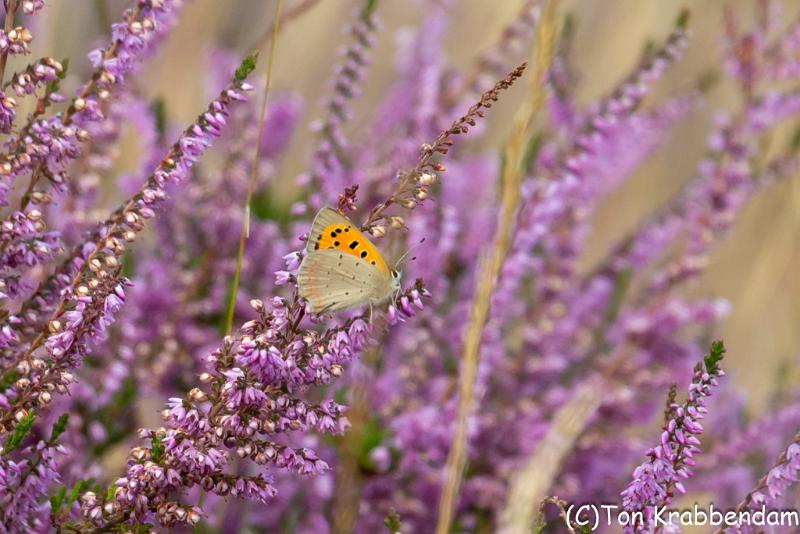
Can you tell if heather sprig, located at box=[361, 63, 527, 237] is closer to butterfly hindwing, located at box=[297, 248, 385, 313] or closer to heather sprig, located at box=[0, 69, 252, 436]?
butterfly hindwing, located at box=[297, 248, 385, 313]

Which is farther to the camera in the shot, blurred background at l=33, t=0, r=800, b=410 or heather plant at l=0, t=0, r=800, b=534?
blurred background at l=33, t=0, r=800, b=410

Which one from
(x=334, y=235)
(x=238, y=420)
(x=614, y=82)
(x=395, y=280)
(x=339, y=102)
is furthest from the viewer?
(x=614, y=82)

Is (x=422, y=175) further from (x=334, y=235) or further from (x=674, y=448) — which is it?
(x=674, y=448)

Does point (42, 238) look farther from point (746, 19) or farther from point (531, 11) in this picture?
point (746, 19)

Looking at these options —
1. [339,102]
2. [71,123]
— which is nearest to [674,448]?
[71,123]

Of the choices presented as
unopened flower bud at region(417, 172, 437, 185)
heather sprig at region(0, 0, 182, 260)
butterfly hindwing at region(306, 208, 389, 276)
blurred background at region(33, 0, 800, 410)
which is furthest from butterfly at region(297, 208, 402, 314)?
blurred background at region(33, 0, 800, 410)

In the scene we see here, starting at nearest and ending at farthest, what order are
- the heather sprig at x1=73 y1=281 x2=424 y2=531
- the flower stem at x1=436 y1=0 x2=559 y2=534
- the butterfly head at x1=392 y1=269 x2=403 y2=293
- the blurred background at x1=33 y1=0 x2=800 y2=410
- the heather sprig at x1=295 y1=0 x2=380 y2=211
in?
the heather sprig at x1=73 y1=281 x2=424 y2=531
the flower stem at x1=436 y1=0 x2=559 y2=534
the butterfly head at x1=392 y1=269 x2=403 y2=293
the heather sprig at x1=295 y1=0 x2=380 y2=211
the blurred background at x1=33 y1=0 x2=800 y2=410
